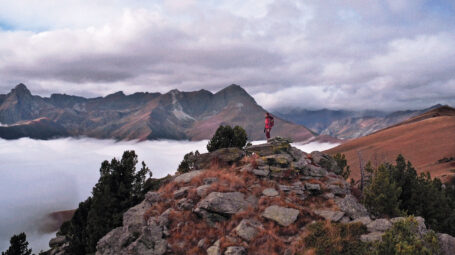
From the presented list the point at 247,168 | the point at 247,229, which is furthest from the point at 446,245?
the point at 247,168

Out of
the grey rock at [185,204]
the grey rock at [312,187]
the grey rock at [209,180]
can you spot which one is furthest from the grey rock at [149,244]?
the grey rock at [312,187]

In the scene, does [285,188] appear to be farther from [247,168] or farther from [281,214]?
[247,168]

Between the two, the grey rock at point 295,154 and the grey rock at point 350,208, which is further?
the grey rock at point 295,154

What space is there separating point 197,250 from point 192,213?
145 inches

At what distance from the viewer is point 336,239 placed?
1623cm

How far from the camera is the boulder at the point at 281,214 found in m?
19.2

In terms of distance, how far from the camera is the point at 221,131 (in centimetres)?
3800

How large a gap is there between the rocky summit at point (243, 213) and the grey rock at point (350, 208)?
0.06 meters

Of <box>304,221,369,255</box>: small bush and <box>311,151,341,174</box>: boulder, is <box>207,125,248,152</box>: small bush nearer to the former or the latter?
<box>311,151,341,174</box>: boulder

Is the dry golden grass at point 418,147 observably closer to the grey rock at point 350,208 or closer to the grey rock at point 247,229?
the grey rock at point 350,208

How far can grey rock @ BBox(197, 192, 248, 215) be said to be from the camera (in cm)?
2058

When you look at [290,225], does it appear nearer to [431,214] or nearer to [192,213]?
[192,213]

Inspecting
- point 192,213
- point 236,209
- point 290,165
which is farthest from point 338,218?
point 192,213

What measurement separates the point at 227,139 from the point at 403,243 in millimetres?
26149
